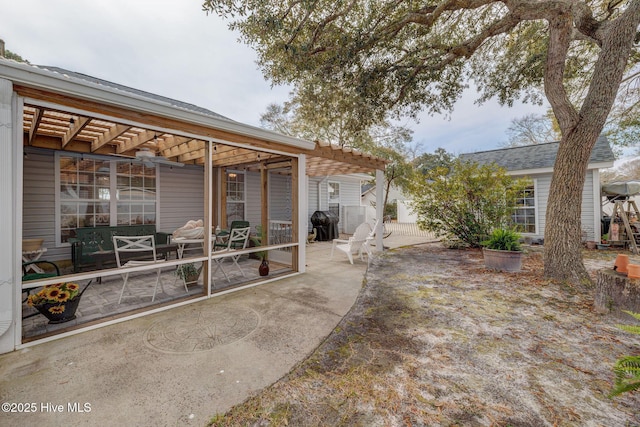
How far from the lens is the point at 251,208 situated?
8375mm

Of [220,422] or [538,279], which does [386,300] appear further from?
[538,279]

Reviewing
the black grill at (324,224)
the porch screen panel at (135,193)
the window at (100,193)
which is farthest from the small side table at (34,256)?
the black grill at (324,224)

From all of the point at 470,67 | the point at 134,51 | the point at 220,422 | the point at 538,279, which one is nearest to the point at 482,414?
the point at 220,422

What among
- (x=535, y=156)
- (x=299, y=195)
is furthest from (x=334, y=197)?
(x=535, y=156)

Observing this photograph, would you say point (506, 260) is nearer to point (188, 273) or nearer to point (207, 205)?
point (207, 205)

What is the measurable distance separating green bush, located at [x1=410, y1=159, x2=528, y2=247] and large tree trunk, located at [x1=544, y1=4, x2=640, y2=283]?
238cm

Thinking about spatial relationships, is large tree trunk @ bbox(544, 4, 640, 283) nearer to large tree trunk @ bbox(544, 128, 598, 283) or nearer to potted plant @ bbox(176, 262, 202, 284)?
large tree trunk @ bbox(544, 128, 598, 283)

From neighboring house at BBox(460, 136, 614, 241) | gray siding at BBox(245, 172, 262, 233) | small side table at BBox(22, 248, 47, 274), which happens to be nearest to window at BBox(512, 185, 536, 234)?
neighboring house at BBox(460, 136, 614, 241)

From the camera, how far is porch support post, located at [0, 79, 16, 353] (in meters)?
2.31

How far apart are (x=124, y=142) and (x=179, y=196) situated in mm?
2035

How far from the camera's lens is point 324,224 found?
10227mm

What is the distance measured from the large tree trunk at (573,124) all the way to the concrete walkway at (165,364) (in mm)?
4080

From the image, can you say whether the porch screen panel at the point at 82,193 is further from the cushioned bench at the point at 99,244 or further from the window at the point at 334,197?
the window at the point at 334,197

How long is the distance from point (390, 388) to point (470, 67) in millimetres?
8391
